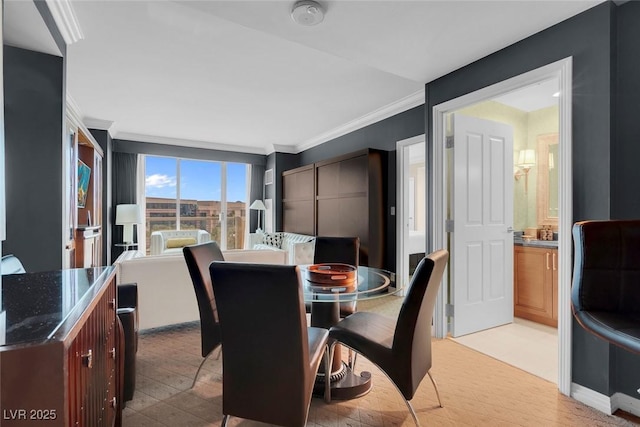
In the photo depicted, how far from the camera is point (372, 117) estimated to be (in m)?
4.71

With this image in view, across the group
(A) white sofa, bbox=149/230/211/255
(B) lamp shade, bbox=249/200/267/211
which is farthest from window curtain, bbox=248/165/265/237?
(A) white sofa, bbox=149/230/211/255

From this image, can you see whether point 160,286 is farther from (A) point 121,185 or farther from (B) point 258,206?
(B) point 258,206

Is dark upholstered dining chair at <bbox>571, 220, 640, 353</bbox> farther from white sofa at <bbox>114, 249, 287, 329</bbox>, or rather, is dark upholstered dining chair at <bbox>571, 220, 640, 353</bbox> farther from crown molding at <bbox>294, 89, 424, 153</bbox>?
crown molding at <bbox>294, 89, 424, 153</bbox>

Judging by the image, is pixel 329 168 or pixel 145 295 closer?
pixel 145 295

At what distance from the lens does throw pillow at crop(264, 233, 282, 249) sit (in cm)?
620

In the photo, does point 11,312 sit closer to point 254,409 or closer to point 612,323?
point 254,409

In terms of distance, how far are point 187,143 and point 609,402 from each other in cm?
676

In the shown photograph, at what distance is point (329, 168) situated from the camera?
5.12 m

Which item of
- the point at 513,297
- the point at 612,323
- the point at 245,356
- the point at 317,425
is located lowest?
the point at 317,425

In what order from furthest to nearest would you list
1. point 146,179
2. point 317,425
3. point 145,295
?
point 146,179
point 145,295
point 317,425

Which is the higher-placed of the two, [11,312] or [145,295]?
[11,312]

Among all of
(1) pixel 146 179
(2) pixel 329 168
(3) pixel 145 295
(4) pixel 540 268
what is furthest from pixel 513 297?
(1) pixel 146 179

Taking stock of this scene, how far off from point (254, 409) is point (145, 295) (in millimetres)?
1845

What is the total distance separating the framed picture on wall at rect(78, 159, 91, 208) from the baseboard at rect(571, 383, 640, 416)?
17.4 ft
